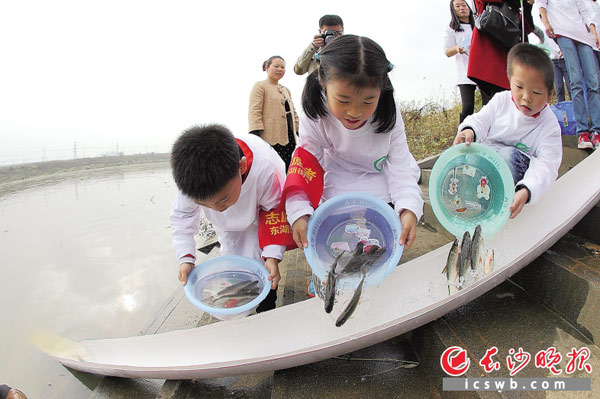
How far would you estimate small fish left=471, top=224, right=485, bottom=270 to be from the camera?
209 cm

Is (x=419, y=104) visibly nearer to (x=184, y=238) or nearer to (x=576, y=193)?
(x=576, y=193)

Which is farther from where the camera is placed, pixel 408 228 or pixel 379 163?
pixel 379 163

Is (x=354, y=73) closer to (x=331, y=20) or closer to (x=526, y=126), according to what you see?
(x=526, y=126)

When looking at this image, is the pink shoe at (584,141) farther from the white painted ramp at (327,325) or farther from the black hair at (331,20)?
the black hair at (331,20)

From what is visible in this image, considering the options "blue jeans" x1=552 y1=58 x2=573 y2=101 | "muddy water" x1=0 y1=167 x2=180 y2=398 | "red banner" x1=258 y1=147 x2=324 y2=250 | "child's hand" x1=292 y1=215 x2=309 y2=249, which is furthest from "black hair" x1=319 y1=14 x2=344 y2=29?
"muddy water" x1=0 y1=167 x2=180 y2=398

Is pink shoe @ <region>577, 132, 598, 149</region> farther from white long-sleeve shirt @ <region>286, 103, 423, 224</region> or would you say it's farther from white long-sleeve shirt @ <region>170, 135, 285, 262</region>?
white long-sleeve shirt @ <region>170, 135, 285, 262</region>

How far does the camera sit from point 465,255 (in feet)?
6.89

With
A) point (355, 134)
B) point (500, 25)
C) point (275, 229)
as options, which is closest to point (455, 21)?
point (500, 25)

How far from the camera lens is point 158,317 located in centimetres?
368

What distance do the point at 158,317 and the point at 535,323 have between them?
3.32m

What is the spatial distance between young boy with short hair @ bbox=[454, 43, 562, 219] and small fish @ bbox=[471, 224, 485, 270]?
0.34 m

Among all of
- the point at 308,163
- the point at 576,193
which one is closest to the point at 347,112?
the point at 308,163

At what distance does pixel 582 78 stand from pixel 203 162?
4.04m

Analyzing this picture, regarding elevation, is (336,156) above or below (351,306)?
above
